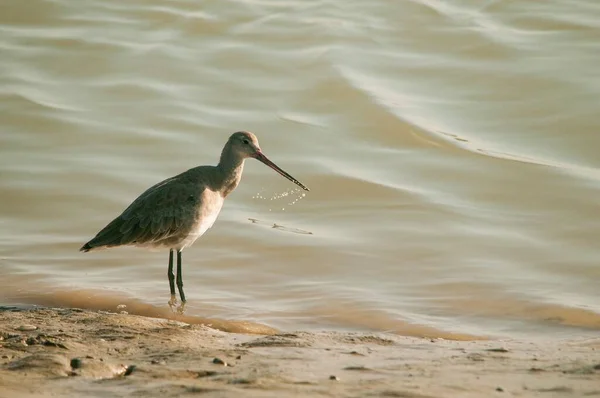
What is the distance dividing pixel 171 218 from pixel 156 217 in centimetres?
11

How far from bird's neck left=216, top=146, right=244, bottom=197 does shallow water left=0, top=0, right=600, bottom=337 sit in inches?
22.3

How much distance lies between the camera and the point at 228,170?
28.4ft

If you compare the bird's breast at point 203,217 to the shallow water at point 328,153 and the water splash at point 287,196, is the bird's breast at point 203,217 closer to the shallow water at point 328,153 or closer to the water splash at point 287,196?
the shallow water at point 328,153

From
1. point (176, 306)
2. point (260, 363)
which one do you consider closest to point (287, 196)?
point (176, 306)

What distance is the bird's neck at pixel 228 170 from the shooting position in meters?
8.65

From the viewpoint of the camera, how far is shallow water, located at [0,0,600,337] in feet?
26.4

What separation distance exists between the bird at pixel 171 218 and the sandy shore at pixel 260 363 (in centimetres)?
123

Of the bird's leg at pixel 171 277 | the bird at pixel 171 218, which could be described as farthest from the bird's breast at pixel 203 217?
the bird's leg at pixel 171 277

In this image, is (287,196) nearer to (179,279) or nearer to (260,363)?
(179,279)

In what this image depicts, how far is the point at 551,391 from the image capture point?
5090 mm

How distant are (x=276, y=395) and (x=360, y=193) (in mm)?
5213

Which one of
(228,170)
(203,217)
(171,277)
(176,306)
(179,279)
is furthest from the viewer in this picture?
(228,170)

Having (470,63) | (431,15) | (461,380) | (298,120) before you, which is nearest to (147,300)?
(461,380)

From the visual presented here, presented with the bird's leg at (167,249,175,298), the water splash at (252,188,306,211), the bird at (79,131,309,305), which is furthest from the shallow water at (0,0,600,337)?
the bird at (79,131,309,305)
